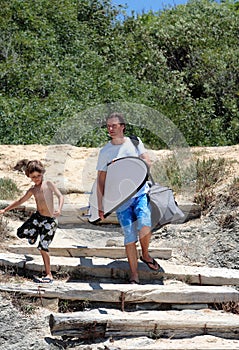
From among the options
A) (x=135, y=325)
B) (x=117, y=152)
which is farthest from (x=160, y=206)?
(x=135, y=325)

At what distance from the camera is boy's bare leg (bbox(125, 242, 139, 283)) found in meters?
6.26

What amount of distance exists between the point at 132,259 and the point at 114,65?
973cm

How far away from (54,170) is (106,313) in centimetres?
379

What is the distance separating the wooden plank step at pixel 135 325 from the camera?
18.7ft

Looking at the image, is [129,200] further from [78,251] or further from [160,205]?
[78,251]

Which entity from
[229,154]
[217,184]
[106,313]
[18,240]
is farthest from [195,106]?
[106,313]

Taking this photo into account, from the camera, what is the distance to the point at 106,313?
590cm

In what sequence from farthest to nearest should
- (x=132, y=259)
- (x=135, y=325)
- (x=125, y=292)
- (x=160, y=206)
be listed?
(x=160, y=206)
(x=132, y=259)
(x=125, y=292)
(x=135, y=325)

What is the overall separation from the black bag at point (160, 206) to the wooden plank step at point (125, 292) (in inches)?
22.8

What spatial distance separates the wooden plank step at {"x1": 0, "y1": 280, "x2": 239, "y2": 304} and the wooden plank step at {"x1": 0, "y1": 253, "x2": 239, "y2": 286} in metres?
0.22

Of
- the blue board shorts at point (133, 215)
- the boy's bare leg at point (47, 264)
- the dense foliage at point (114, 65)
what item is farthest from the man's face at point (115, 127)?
the dense foliage at point (114, 65)

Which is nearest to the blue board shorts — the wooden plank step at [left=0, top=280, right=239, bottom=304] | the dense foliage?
the wooden plank step at [left=0, top=280, right=239, bottom=304]

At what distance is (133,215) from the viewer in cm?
624

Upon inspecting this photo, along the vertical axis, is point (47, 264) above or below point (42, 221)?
below
